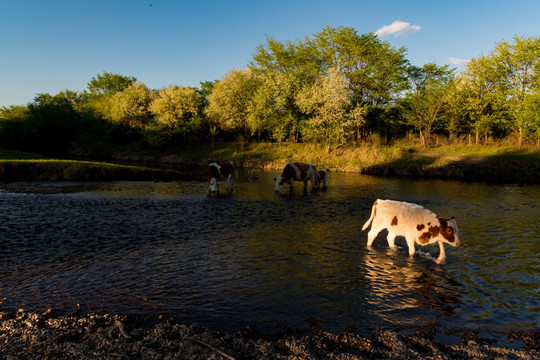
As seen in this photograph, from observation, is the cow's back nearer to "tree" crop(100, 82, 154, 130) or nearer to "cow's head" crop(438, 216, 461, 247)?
"cow's head" crop(438, 216, 461, 247)

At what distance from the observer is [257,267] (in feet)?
31.9

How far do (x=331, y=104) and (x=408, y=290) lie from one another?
45219 millimetres

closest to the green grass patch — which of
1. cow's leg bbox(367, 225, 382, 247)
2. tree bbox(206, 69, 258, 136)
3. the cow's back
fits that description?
cow's leg bbox(367, 225, 382, 247)

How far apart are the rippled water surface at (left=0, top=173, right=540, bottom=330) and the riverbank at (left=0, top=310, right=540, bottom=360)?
1.48 ft

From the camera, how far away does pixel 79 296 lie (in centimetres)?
748

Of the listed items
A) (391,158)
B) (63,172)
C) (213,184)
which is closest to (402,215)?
(213,184)

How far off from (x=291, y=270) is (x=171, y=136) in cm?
5781

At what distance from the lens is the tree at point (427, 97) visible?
50094 millimetres

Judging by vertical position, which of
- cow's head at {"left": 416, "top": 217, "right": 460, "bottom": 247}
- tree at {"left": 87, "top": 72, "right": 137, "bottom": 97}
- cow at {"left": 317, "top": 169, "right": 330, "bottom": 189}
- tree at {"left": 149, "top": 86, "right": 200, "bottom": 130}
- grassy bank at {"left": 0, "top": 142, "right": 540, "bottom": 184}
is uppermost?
tree at {"left": 87, "top": 72, "right": 137, "bottom": 97}

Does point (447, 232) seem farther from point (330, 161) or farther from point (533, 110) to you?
point (533, 110)

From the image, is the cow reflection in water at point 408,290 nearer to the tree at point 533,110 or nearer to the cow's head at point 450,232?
the cow's head at point 450,232

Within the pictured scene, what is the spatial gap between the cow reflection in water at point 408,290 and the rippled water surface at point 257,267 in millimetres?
39

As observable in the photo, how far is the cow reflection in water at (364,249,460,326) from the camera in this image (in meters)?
7.02

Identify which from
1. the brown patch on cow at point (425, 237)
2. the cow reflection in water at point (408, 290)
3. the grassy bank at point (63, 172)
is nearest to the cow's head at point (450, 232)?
the brown patch on cow at point (425, 237)
